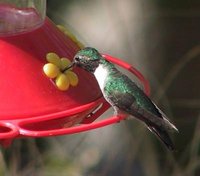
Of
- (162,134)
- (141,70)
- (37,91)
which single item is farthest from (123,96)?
(141,70)

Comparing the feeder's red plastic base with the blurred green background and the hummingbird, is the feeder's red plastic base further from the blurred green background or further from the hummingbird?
the blurred green background

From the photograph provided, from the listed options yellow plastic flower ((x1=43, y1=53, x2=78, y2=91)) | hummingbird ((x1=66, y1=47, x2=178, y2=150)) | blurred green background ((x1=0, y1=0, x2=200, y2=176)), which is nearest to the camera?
yellow plastic flower ((x1=43, y1=53, x2=78, y2=91))

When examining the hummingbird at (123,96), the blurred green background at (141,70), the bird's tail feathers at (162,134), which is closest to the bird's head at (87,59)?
the hummingbird at (123,96)

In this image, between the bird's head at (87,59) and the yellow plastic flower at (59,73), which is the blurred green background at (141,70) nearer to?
the bird's head at (87,59)

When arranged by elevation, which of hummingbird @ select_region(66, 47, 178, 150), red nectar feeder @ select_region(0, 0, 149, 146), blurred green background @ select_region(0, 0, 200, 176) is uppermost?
red nectar feeder @ select_region(0, 0, 149, 146)

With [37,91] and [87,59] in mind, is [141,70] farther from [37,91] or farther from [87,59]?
[37,91]

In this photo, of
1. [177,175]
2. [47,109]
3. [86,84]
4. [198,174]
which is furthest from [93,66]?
[198,174]

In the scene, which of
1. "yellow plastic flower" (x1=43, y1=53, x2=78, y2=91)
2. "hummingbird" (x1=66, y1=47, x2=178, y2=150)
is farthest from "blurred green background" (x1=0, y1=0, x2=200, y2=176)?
"yellow plastic flower" (x1=43, y1=53, x2=78, y2=91)

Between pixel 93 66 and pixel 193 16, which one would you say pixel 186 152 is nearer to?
pixel 193 16
